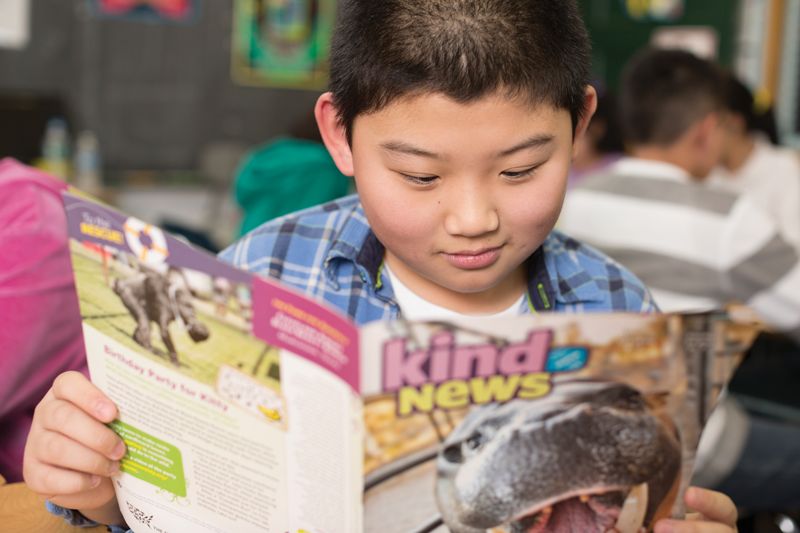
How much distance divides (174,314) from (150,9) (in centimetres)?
420

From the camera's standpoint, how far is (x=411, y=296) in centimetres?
109

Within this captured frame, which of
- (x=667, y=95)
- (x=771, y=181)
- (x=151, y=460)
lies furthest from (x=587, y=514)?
(x=771, y=181)

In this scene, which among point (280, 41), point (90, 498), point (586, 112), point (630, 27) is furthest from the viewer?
point (630, 27)

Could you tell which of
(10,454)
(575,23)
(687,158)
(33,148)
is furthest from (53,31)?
(575,23)

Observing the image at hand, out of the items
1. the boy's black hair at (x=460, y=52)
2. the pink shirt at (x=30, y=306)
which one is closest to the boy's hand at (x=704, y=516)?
the boy's black hair at (x=460, y=52)

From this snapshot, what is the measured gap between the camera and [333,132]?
1.02 metres

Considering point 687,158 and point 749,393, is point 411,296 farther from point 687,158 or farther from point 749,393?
point 749,393

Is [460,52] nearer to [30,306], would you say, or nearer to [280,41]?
[30,306]

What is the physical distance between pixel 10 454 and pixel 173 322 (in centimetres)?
61

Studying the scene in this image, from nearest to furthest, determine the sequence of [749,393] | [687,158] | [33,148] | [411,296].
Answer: [411,296] < [687,158] < [749,393] < [33,148]

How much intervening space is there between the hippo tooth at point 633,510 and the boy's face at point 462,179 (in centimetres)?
28

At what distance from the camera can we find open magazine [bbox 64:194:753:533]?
0.68 meters

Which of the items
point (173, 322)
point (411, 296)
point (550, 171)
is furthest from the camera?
point (411, 296)

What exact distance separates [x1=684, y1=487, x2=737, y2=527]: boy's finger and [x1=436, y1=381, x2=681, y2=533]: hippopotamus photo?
0.06 metres
